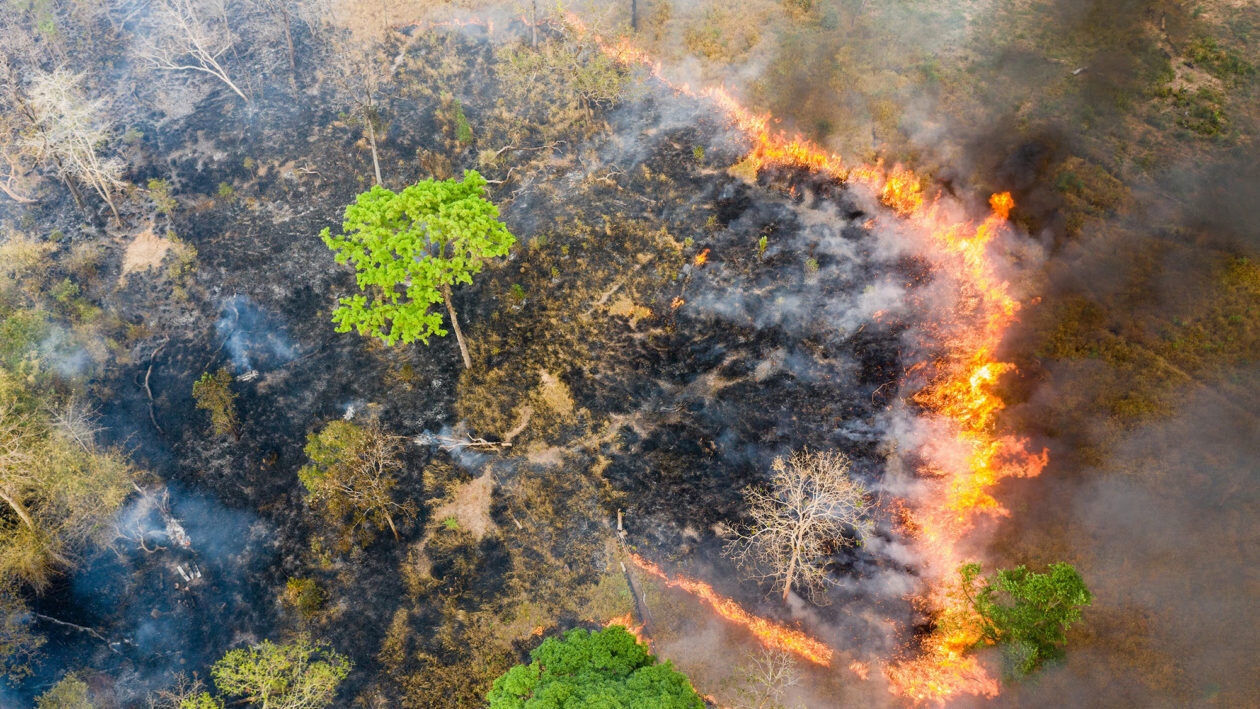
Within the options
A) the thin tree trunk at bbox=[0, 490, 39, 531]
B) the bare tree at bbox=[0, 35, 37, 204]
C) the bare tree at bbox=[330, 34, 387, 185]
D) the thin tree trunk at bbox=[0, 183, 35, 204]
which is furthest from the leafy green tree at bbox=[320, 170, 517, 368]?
the bare tree at bbox=[0, 35, 37, 204]

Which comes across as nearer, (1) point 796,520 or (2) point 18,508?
(1) point 796,520

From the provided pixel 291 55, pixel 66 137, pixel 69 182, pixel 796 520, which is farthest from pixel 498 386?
pixel 69 182

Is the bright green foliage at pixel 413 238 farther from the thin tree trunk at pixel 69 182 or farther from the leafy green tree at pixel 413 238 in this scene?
the thin tree trunk at pixel 69 182

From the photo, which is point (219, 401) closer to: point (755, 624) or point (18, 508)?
point (18, 508)

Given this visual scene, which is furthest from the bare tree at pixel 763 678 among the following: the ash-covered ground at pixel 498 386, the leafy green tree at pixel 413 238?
the leafy green tree at pixel 413 238

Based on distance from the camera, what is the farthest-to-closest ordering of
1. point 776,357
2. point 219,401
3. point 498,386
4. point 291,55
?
point 291,55 < point 498,386 < point 776,357 < point 219,401

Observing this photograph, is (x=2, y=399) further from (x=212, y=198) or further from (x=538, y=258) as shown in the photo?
(x=538, y=258)

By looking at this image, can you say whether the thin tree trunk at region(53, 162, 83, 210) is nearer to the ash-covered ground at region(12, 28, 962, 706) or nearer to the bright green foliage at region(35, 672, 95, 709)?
the ash-covered ground at region(12, 28, 962, 706)
